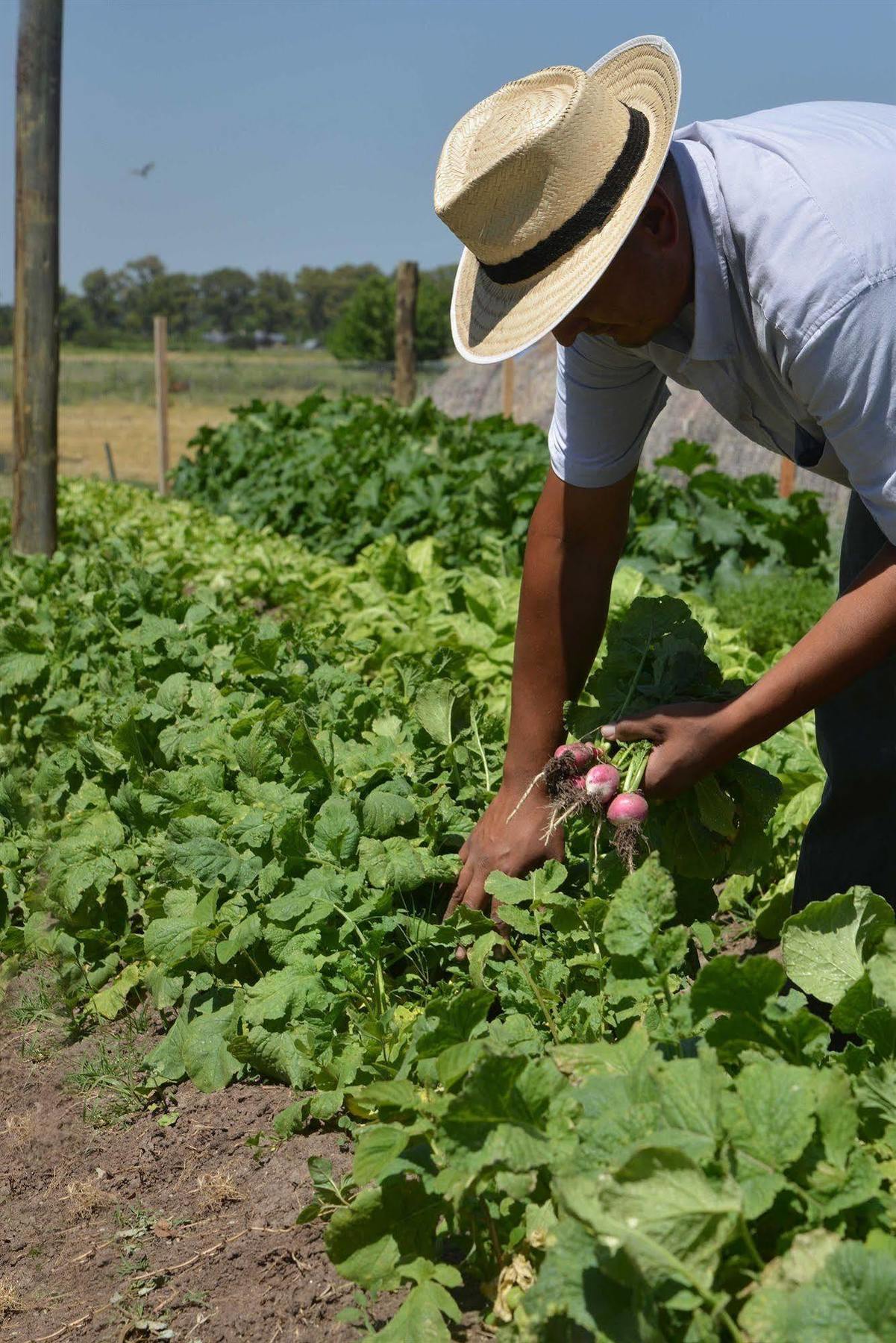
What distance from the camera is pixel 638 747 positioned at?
237cm

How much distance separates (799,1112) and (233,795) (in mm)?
1793

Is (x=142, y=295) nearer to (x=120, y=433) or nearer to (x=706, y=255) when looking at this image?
(x=120, y=433)

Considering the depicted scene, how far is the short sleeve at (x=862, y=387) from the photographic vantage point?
2.01 metres

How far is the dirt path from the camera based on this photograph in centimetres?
214

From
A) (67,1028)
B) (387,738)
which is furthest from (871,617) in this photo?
(67,1028)

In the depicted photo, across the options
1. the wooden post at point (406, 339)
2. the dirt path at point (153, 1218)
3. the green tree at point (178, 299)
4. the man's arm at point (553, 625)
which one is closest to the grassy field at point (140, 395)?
the wooden post at point (406, 339)

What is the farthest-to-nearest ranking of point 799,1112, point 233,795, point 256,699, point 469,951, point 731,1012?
1. point 256,699
2. point 233,795
3. point 469,951
4. point 731,1012
5. point 799,1112

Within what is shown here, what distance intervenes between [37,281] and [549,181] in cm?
575

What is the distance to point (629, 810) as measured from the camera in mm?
2268

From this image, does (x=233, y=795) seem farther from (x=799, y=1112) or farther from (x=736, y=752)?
(x=799, y=1112)

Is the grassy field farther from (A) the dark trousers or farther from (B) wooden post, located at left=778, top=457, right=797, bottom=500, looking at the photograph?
(A) the dark trousers

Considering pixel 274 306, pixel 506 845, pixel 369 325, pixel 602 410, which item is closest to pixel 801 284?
pixel 602 410

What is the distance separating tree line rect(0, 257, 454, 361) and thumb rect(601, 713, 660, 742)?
168 ft

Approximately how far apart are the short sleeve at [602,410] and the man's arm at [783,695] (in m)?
0.59
